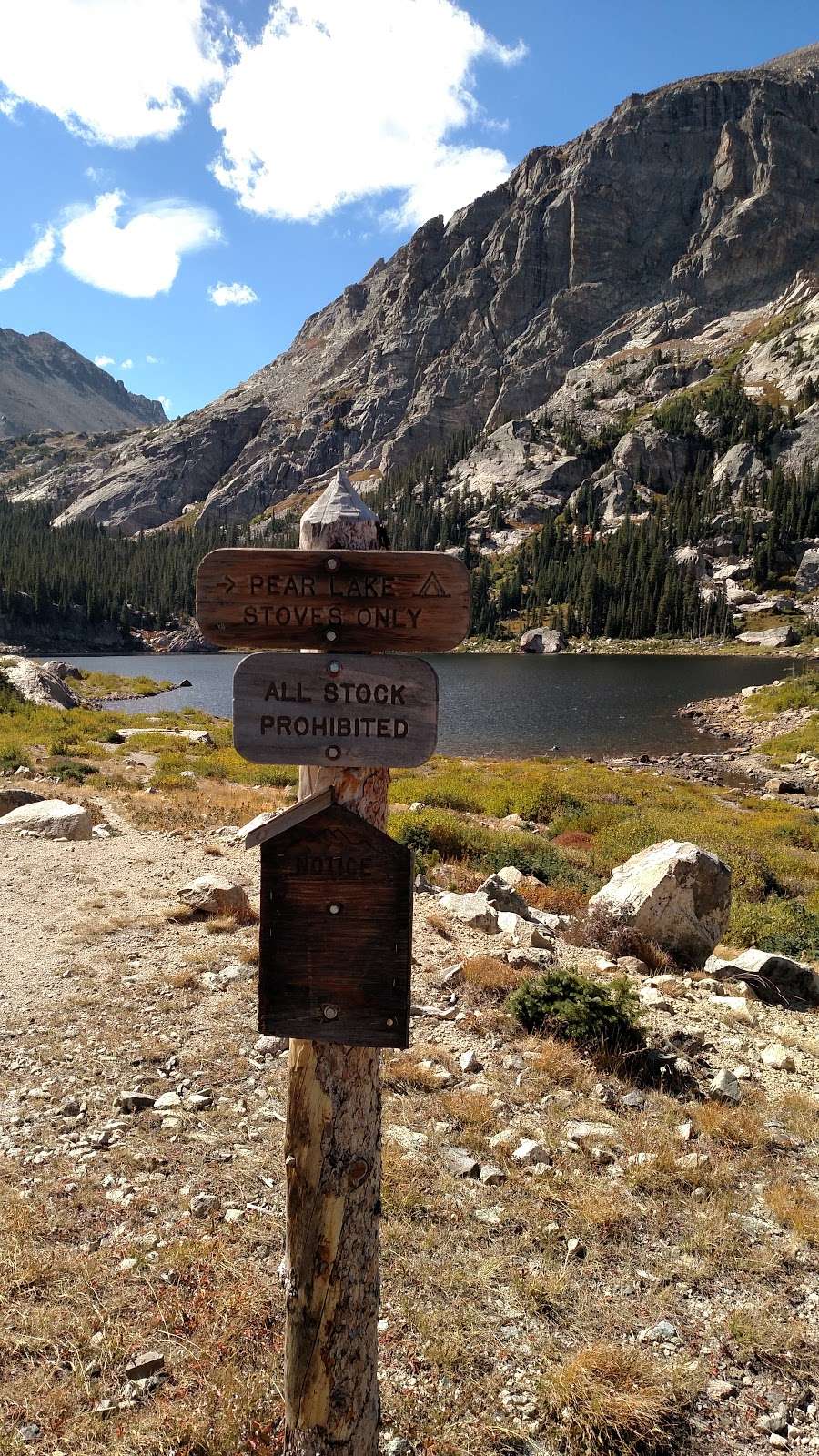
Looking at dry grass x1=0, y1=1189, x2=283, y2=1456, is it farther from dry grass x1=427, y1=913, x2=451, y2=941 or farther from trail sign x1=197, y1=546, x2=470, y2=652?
dry grass x1=427, y1=913, x2=451, y2=941

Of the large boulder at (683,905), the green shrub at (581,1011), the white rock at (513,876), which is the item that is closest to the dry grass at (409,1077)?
the green shrub at (581,1011)

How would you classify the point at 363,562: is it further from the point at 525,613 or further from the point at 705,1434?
the point at 525,613

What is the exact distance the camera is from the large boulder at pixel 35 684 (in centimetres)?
3509

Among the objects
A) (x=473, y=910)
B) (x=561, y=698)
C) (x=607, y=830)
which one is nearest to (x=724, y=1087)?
(x=473, y=910)

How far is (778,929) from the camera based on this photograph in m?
12.9

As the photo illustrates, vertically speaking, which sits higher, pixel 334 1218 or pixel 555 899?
pixel 334 1218

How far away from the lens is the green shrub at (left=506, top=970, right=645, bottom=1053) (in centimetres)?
733

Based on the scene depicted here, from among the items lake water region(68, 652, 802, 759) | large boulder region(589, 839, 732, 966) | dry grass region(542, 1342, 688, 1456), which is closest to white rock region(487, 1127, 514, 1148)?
dry grass region(542, 1342, 688, 1456)

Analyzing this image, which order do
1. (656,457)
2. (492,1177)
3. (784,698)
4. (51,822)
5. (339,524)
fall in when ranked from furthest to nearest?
(656,457), (784,698), (51,822), (492,1177), (339,524)

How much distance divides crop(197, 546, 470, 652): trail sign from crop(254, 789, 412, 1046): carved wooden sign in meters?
0.68

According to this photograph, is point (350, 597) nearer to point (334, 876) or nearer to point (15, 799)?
point (334, 876)

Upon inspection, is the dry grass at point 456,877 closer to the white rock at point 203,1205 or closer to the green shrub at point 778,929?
the green shrub at point 778,929

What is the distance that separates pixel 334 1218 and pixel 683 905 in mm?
8749

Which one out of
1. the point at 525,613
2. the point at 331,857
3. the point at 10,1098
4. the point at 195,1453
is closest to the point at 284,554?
the point at 331,857
